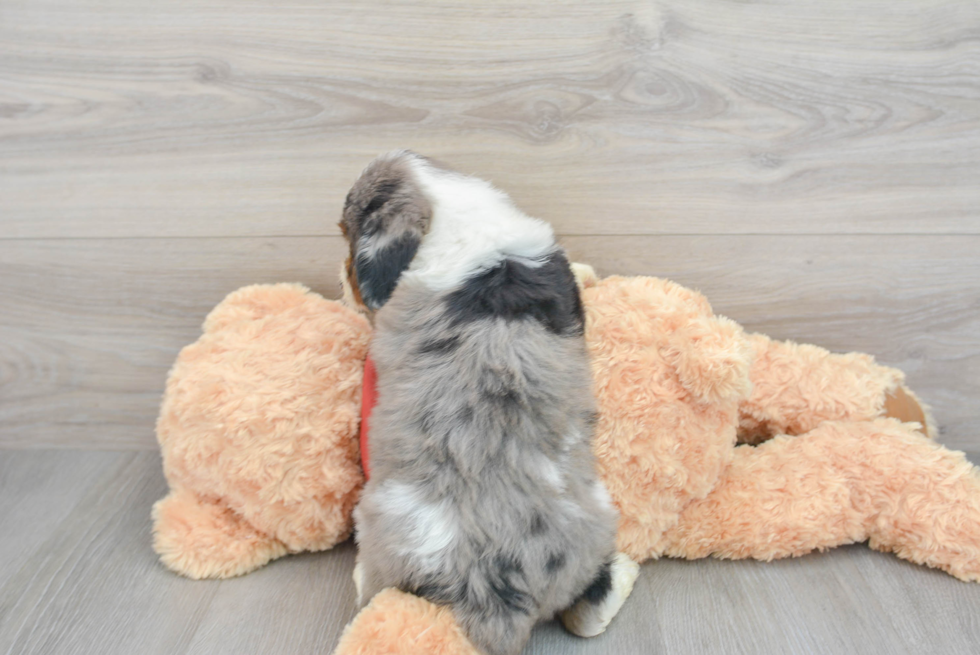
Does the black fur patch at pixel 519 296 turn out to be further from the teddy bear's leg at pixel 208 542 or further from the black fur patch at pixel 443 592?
the teddy bear's leg at pixel 208 542

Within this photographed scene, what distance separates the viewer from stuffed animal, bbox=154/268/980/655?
971 millimetres

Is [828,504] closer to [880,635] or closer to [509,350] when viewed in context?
[880,635]

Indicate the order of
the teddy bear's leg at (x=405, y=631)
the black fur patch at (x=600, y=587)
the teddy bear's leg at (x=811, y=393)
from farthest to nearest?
the teddy bear's leg at (x=811, y=393), the black fur patch at (x=600, y=587), the teddy bear's leg at (x=405, y=631)

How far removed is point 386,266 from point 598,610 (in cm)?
51

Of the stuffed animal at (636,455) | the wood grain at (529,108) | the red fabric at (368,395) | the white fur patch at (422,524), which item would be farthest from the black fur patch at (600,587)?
the wood grain at (529,108)

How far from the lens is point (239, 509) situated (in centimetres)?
105

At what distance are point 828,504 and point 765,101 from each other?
62cm

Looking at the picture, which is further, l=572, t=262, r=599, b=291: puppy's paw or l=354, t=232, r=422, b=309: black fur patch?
l=572, t=262, r=599, b=291: puppy's paw

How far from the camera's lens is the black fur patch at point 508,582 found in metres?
0.80

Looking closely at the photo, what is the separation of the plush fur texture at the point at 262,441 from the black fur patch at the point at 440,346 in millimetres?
261

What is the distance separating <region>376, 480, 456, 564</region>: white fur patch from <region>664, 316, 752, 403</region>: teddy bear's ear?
0.37 metres

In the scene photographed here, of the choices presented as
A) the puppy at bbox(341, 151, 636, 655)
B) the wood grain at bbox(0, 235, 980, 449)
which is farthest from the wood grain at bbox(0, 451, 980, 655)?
the wood grain at bbox(0, 235, 980, 449)

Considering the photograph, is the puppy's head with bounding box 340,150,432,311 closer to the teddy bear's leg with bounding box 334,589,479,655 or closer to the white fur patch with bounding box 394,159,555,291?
the white fur patch with bounding box 394,159,555,291

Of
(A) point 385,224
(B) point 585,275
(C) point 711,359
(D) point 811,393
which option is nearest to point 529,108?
(B) point 585,275
